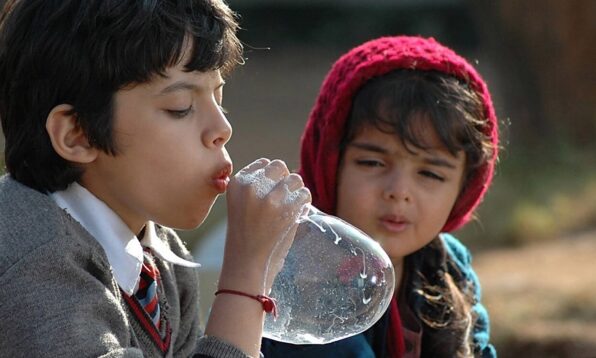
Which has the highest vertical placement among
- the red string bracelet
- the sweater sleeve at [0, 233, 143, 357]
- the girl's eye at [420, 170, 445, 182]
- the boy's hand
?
the girl's eye at [420, 170, 445, 182]

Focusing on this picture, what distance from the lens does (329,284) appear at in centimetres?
268

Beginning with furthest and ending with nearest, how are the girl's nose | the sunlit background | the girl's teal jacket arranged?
the sunlit background → the girl's nose → the girl's teal jacket

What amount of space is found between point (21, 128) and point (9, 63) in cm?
13

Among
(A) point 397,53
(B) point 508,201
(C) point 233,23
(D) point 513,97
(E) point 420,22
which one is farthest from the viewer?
(E) point 420,22

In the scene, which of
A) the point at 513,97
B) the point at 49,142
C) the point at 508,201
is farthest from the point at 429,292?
the point at 513,97

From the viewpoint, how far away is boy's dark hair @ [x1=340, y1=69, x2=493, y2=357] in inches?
129

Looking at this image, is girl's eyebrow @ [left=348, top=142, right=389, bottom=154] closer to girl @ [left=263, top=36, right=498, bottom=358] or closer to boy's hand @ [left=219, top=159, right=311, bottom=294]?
girl @ [left=263, top=36, right=498, bottom=358]

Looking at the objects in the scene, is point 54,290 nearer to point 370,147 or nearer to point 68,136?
point 68,136

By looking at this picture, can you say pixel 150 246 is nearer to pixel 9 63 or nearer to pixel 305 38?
pixel 9 63

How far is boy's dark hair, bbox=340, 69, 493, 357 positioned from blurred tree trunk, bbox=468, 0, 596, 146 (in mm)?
7397

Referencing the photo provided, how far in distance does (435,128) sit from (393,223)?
30cm

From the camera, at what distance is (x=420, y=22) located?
18.0 meters

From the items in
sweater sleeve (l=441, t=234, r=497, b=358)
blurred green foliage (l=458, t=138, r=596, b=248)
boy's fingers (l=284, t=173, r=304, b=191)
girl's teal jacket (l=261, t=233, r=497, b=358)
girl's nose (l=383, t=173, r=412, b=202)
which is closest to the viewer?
boy's fingers (l=284, t=173, r=304, b=191)

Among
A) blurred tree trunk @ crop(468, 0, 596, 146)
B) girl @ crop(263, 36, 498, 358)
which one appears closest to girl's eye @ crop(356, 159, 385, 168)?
girl @ crop(263, 36, 498, 358)
